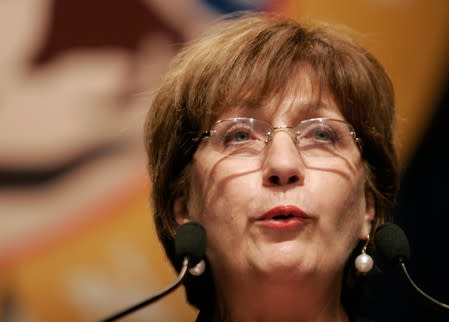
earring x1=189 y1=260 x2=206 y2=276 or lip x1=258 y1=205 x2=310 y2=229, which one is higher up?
lip x1=258 y1=205 x2=310 y2=229

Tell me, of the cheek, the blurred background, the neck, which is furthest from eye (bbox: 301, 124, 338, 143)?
the blurred background

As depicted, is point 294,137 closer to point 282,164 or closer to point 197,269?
point 282,164

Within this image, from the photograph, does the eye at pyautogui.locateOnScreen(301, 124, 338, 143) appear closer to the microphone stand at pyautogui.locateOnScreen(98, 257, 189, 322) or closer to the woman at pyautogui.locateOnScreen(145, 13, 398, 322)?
the woman at pyautogui.locateOnScreen(145, 13, 398, 322)

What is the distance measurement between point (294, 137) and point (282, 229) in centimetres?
15

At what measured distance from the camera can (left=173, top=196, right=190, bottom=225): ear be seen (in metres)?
1.40

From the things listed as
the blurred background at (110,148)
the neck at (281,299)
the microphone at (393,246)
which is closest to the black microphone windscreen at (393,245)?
the microphone at (393,246)

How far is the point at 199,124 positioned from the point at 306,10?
23.8 inches

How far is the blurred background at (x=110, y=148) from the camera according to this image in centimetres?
172

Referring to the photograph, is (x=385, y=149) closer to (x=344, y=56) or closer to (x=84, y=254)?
(x=344, y=56)

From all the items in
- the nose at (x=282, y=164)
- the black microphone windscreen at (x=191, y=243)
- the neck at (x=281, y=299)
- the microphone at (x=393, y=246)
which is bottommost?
the neck at (x=281, y=299)

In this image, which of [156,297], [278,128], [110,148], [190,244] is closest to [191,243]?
[190,244]

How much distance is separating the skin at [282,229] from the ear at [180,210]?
0.14ft

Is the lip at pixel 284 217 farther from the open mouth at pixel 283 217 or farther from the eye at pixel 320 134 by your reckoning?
the eye at pixel 320 134

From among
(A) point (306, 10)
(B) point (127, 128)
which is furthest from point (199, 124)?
(A) point (306, 10)
